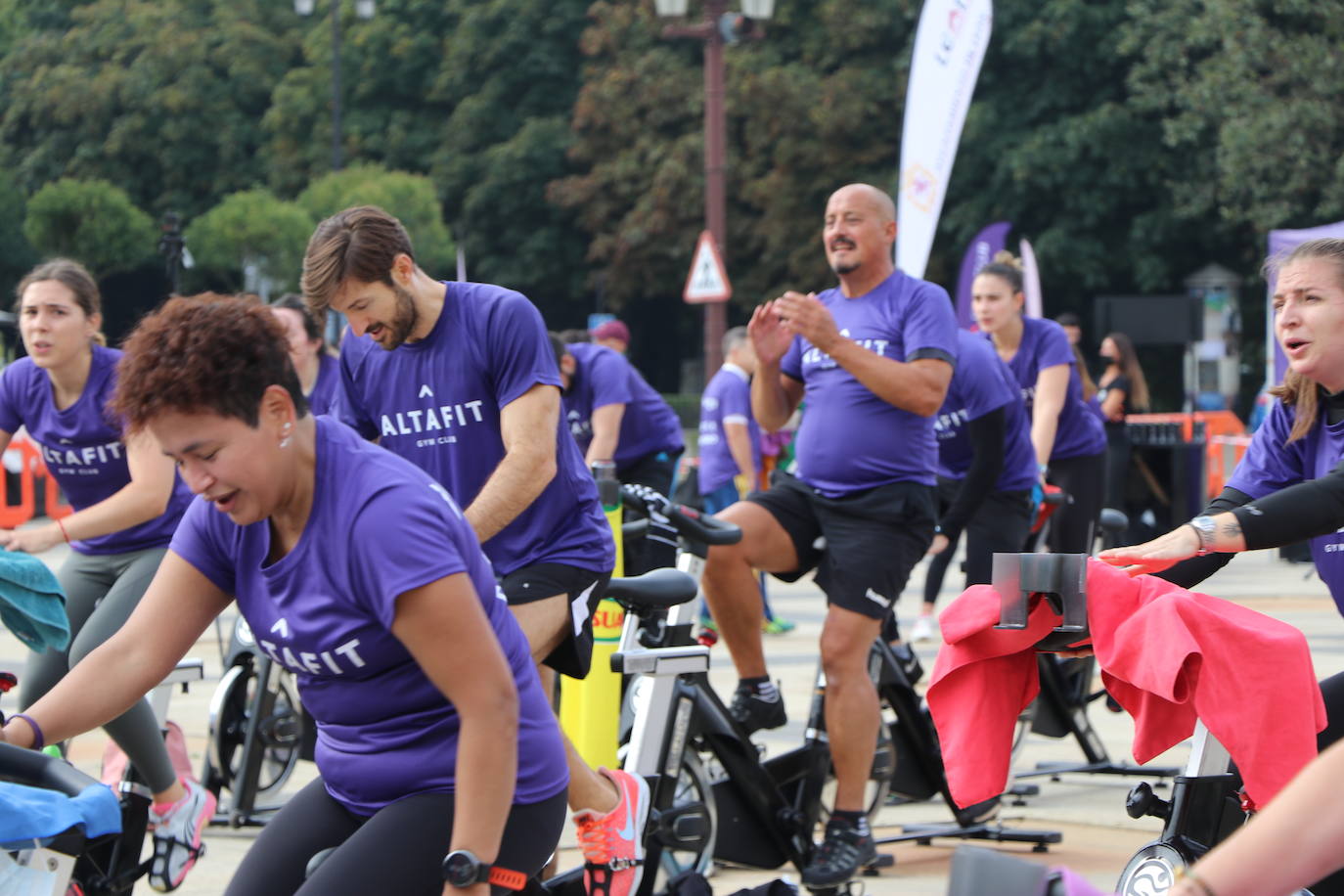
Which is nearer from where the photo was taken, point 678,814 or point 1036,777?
point 678,814

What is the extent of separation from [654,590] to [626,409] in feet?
15.2

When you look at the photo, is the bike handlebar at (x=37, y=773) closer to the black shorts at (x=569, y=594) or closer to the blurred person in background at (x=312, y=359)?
the black shorts at (x=569, y=594)

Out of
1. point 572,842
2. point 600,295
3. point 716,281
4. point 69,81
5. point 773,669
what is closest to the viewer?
point 572,842

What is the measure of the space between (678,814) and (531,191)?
38.3 meters

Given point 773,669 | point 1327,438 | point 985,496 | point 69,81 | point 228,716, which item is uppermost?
point 69,81

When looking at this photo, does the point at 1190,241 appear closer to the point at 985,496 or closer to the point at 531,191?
the point at 531,191

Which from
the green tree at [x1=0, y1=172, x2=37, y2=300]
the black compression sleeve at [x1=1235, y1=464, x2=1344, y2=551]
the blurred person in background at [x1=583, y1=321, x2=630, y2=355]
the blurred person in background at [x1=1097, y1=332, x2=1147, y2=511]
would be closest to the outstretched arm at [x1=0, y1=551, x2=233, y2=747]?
the black compression sleeve at [x1=1235, y1=464, x2=1344, y2=551]

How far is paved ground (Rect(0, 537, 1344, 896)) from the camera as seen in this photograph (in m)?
5.79

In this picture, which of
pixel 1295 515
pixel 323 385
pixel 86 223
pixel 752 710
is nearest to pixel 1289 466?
pixel 1295 515

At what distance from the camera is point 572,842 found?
6.25 m

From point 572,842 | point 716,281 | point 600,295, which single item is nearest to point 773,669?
point 572,842

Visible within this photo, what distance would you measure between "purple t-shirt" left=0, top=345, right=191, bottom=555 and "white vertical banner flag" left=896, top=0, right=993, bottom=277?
34.1ft

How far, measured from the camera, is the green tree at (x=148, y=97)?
47.4 m

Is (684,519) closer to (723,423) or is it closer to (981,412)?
(981,412)
